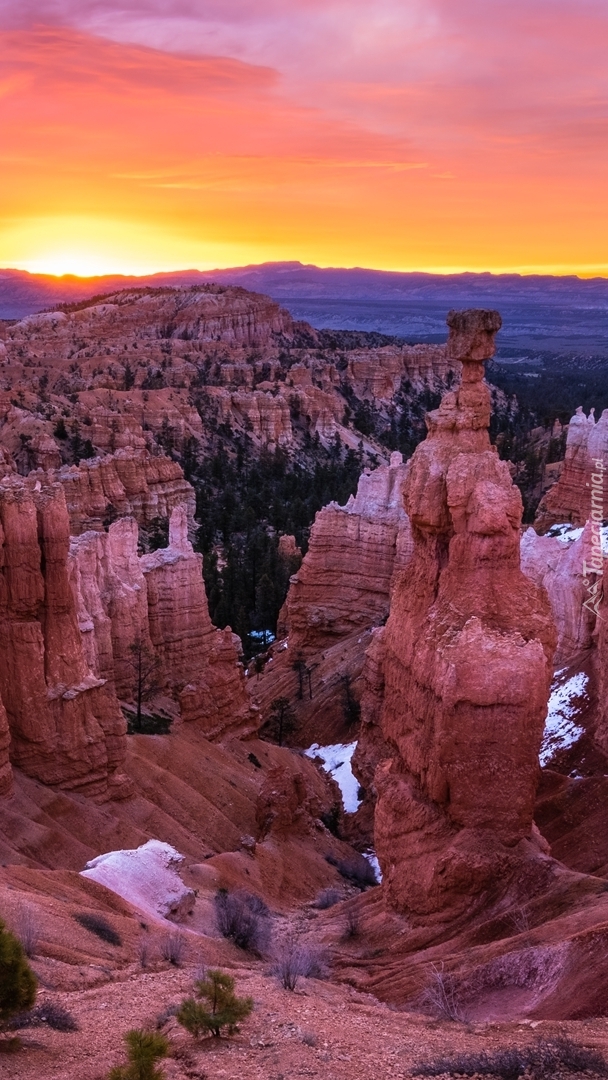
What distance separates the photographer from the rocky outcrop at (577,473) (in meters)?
53.1

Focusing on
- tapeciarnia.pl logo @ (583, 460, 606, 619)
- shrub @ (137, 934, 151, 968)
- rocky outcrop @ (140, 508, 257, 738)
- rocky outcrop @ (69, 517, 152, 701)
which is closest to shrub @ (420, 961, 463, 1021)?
shrub @ (137, 934, 151, 968)

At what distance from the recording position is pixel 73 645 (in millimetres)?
20875

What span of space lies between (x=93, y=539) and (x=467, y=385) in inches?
552

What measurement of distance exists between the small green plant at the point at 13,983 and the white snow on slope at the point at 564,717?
553 inches

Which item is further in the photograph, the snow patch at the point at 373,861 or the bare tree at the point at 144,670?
the bare tree at the point at 144,670

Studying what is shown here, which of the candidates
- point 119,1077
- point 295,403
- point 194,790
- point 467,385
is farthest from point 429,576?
point 295,403

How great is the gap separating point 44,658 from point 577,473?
4028 cm

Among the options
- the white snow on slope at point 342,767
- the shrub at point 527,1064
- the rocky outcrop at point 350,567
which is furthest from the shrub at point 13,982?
the rocky outcrop at point 350,567

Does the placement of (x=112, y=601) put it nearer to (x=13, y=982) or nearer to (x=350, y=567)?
(x=350, y=567)

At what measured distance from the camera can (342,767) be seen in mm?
31391

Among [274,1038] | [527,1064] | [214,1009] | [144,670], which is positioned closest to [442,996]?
[274,1038]

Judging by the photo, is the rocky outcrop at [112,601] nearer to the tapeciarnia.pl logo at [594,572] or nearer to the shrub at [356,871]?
the shrub at [356,871]

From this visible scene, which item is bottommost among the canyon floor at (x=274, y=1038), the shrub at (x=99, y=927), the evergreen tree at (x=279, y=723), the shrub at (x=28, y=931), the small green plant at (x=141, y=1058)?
the evergreen tree at (x=279, y=723)

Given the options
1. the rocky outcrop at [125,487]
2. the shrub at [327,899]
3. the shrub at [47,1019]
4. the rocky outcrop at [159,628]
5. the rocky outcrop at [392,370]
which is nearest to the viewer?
the shrub at [47,1019]
